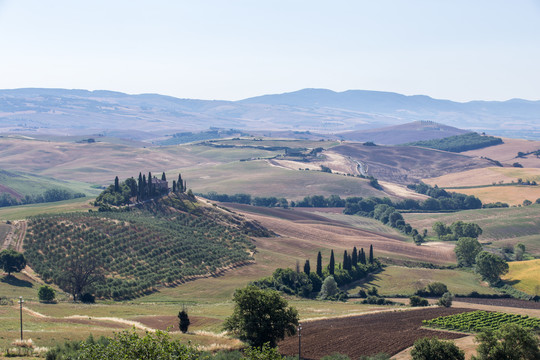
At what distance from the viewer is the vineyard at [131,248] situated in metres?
101

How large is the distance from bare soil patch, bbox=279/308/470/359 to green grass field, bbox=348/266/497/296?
30013 mm

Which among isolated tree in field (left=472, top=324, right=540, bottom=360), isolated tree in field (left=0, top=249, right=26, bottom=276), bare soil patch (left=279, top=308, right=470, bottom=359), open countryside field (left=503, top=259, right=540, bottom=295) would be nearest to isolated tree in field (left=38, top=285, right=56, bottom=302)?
isolated tree in field (left=0, top=249, right=26, bottom=276)

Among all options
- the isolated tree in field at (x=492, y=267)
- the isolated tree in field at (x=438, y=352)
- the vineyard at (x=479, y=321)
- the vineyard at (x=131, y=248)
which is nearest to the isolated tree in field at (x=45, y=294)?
the vineyard at (x=131, y=248)

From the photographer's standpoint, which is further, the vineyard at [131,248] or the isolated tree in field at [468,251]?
the isolated tree in field at [468,251]

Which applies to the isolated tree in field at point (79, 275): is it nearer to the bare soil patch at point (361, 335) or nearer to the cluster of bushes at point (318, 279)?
the cluster of bushes at point (318, 279)

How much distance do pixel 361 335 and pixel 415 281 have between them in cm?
5085

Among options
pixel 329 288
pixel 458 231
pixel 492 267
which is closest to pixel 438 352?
pixel 329 288

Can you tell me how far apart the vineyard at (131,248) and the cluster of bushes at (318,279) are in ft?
44.2

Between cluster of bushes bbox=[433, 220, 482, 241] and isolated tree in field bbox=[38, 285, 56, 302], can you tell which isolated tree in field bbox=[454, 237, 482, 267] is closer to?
cluster of bushes bbox=[433, 220, 482, 241]

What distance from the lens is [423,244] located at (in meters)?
167

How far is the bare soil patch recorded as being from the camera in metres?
61.9

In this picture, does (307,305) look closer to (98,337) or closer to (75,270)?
(75,270)

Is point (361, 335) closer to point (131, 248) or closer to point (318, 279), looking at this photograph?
point (318, 279)

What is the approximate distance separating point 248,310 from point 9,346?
22.4m
